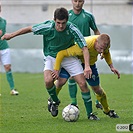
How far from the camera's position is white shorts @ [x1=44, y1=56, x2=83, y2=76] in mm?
9742

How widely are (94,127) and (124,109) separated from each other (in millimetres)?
2621

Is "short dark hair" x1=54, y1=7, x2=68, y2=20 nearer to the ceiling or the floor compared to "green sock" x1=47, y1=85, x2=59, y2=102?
nearer to the ceiling

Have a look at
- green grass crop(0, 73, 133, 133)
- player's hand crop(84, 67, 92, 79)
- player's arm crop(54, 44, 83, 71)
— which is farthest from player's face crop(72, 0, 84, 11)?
player's hand crop(84, 67, 92, 79)

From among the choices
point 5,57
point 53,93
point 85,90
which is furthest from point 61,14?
point 5,57

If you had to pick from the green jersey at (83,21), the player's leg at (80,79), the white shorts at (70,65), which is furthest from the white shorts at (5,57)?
the player's leg at (80,79)

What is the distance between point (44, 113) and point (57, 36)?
5.62 ft

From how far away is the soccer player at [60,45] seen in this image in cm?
936

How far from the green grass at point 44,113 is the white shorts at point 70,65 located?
0.81 metres

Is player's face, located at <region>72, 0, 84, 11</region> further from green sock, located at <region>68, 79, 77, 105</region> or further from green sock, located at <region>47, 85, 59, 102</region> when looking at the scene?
green sock, located at <region>47, 85, 59, 102</region>

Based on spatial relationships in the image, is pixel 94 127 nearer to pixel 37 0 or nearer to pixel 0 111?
pixel 0 111

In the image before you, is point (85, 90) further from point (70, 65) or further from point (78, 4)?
point (78, 4)

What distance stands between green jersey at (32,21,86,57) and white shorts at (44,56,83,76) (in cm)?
17

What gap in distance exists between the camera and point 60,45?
973 cm

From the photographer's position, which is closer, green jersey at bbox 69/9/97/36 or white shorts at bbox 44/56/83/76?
white shorts at bbox 44/56/83/76
